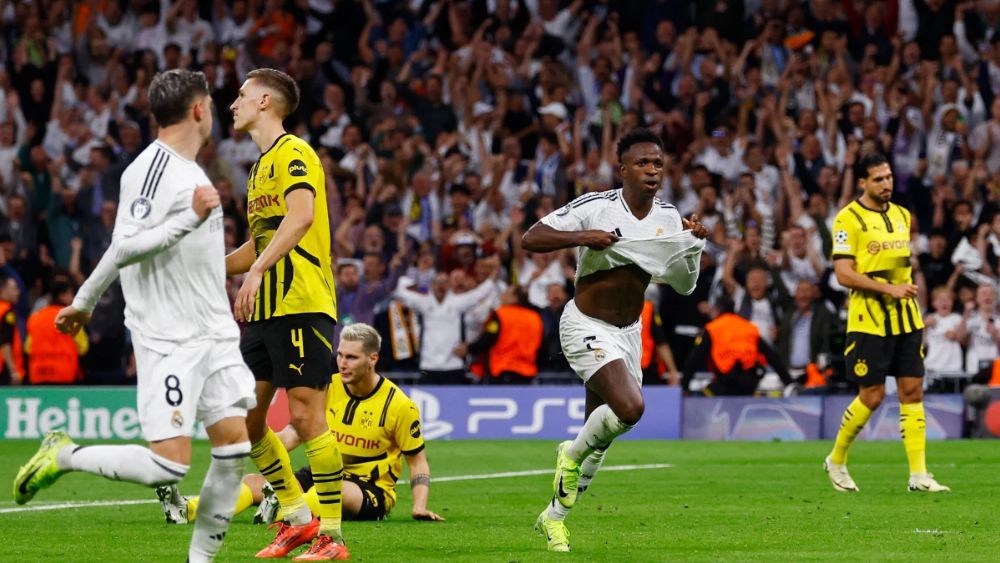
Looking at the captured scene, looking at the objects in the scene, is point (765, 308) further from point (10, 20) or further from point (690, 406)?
point (10, 20)

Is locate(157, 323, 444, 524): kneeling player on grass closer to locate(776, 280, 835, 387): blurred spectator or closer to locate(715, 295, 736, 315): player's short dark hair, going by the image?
locate(715, 295, 736, 315): player's short dark hair

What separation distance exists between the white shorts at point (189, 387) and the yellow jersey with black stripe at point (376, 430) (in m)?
3.56

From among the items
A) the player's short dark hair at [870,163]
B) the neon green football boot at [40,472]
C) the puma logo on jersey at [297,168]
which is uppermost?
the player's short dark hair at [870,163]

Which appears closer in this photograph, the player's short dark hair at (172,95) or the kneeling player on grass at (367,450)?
the player's short dark hair at (172,95)

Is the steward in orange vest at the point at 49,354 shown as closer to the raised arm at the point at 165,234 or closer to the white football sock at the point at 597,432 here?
the white football sock at the point at 597,432

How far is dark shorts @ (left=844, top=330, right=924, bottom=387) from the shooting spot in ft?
42.7

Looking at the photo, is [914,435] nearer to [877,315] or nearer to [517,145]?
[877,315]

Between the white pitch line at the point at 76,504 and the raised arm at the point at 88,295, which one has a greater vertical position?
the raised arm at the point at 88,295

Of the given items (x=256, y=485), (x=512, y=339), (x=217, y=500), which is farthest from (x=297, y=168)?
(x=512, y=339)

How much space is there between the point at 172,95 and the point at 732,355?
13748 millimetres

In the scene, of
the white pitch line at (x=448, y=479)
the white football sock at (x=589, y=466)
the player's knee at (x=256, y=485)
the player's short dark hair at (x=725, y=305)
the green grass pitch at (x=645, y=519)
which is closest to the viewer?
the green grass pitch at (x=645, y=519)

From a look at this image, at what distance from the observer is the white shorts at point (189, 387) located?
6.68 metres

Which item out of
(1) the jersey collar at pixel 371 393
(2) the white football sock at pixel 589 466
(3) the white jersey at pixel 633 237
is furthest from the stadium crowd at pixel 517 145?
(2) the white football sock at pixel 589 466

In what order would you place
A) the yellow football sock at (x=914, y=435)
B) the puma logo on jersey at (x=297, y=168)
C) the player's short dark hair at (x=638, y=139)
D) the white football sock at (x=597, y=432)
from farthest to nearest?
the yellow football sock at (x=914, y=435)
the player's short dark hair at (x=638, y=139)
the white football sock at (x=597, y=432)
the puma logo on jersey at (x=297, y=168)
